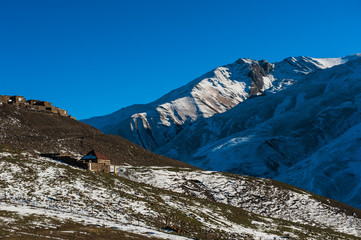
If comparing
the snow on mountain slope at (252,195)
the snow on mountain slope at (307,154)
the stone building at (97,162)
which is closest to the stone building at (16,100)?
the snow on mountain slope at (252,195)

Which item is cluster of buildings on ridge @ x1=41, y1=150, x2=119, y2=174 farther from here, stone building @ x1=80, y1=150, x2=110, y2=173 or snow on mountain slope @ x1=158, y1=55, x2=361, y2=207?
snow on mountain slope @ x1=158, y1=55, x2=361, y2=207

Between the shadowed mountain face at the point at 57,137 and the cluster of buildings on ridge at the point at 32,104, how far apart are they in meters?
3.27

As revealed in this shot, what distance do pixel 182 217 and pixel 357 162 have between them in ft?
378

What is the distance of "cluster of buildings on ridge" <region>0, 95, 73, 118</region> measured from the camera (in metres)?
96.2

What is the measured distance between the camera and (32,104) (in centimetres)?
10162

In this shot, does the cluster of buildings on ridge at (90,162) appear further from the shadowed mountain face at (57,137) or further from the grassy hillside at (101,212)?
the shadowed mountain face at (57,137)

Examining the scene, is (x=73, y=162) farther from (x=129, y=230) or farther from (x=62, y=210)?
(x=129, y=230)

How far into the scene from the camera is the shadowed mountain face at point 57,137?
75000mm

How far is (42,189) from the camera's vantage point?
1566 inches

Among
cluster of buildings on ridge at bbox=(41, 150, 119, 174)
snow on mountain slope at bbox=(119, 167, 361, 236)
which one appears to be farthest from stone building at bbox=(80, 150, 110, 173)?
snow on mountain slope at bbox=(119, 167, 361, 236)

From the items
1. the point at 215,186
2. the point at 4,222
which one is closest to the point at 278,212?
the point at 215,186

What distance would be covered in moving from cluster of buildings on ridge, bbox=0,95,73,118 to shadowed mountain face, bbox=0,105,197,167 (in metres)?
3.27

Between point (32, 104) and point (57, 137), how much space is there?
2107 centimetres

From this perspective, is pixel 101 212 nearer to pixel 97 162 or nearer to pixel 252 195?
pixel 97 162
